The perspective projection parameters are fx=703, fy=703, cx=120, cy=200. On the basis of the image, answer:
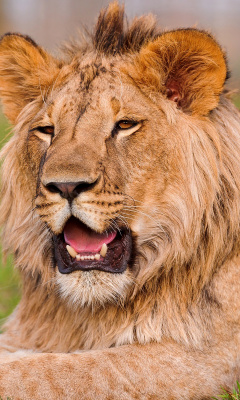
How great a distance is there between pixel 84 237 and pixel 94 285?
0.22m

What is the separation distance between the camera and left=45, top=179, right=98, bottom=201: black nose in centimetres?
288

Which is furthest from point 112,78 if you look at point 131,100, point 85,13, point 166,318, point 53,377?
point 85,13

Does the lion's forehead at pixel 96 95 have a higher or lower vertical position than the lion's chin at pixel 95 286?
higher

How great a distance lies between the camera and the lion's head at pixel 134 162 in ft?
10.3

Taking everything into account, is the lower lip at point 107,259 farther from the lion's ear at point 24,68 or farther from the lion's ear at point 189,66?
the lion's ear at point 24,68

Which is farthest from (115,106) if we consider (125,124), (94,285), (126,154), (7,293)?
(7,293)

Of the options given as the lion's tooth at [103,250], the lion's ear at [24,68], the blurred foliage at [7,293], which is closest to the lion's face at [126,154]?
the lion's tooth at [103,250]

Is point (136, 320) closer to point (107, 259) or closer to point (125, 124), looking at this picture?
point (107, 259)

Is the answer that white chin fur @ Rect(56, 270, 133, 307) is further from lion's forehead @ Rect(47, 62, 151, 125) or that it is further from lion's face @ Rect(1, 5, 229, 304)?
lion's forehead @ Rect(47, 62, 151, 125)

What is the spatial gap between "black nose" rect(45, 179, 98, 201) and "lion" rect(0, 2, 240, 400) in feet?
0.03

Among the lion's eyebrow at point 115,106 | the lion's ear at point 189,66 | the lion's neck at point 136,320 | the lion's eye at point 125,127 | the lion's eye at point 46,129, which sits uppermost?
the lion's ear at point 189,66

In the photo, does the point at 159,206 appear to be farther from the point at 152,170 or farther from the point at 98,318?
the point at 98,318

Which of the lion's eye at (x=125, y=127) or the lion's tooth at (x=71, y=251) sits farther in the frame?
the lion's eye at (x=125, y=127)

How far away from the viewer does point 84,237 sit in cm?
316
